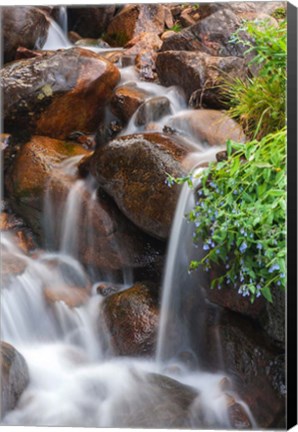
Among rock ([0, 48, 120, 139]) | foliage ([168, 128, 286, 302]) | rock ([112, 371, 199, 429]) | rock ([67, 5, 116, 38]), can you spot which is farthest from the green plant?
rock ([112, 371, 199, 429])

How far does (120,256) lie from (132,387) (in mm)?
583

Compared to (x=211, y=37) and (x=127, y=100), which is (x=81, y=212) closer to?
(x=127, y=100)

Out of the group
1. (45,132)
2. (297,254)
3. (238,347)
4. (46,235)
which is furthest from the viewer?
(45,132)

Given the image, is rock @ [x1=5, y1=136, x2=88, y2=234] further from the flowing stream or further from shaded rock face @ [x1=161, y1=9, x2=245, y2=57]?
shaded rock face @ [x1=161, y1=9, x2=245, y2=57]

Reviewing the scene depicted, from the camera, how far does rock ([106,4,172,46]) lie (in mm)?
2805

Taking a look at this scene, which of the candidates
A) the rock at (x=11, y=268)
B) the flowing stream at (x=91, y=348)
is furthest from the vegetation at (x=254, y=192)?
the rock at (x=11, y=268)

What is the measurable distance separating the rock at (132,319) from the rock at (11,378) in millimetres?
396

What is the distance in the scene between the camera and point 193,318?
276 centimetres

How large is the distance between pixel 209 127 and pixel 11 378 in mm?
1338

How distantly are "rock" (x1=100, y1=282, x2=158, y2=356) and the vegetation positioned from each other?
11.1 inches

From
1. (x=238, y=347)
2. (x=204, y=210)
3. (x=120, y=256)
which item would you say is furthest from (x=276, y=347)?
(x=120, y=256)

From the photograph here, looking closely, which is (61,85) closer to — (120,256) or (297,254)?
(120,256)

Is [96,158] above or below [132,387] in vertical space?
above

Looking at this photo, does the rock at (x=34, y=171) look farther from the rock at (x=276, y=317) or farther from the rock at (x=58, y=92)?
the rock at (x=276, y=317)
